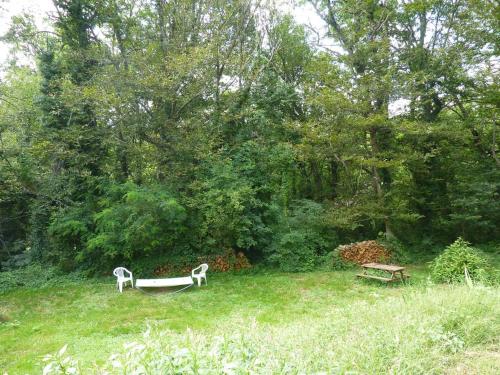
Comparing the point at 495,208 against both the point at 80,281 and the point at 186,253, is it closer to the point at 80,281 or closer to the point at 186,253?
the point at 186,253

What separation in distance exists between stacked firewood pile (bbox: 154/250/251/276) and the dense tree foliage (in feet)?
0.93

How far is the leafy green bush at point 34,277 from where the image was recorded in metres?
8.59

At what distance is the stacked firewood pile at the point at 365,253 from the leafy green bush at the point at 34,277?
23.9ft

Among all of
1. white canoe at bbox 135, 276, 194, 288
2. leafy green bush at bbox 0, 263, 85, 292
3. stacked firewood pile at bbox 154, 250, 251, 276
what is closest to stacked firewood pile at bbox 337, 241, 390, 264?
stacked firewood pile at bbox 154, 250, 251, 276

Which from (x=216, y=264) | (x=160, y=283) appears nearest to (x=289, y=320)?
(x=160, y=283)

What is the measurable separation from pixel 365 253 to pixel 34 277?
899 cm

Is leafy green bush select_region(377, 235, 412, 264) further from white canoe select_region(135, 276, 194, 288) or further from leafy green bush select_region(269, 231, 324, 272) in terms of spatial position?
white canoe select_region(135, 276, 194, 288)

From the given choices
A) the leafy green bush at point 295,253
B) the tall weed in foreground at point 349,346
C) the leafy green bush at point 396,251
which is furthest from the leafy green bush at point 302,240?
the tall weed in foreground at point 349,346

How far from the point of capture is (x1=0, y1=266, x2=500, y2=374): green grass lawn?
8.55ft

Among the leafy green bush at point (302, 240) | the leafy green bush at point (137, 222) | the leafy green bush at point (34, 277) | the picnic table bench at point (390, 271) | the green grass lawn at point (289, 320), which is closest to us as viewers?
the green grass lawn at point (289, 320)

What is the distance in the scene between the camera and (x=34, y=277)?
29.5ft

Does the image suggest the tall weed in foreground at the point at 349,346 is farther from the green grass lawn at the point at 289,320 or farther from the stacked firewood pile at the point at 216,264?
the stacked firewood pile at the point at 216,264

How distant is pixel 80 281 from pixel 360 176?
9.06 metres

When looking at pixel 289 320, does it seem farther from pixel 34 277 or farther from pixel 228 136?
pixel 34 277
